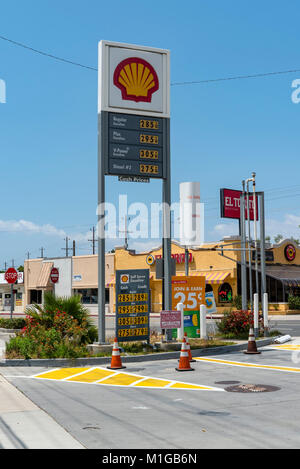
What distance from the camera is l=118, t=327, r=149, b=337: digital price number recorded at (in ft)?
51.4

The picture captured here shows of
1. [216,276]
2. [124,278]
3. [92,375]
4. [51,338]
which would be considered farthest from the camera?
[216,276]

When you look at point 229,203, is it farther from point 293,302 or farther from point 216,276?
point 293,302

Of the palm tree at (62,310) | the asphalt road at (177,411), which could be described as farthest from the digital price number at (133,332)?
the asphalt road at (177,411)

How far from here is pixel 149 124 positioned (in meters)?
16.9

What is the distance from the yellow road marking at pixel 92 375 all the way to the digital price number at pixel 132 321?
246 cm

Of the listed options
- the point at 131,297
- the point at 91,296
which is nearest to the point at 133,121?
the point at 131,297

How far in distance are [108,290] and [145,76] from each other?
132ft

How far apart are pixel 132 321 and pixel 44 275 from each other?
47.7 meters

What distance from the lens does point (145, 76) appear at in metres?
16.9

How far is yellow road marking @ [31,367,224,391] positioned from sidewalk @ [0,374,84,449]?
245 centimetres

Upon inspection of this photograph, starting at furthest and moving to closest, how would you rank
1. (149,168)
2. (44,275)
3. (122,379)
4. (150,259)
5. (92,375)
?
(44,275) → (150,259) → (149,168) → (92,375) → (122,379)

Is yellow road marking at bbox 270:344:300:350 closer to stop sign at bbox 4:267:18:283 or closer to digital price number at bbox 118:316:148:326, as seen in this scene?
digital price number at bbox 118:316:148:326

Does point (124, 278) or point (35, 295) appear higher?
point (124, 278)

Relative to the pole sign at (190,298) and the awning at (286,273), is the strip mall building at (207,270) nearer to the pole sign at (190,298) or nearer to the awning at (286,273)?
the awning at (286,273)
